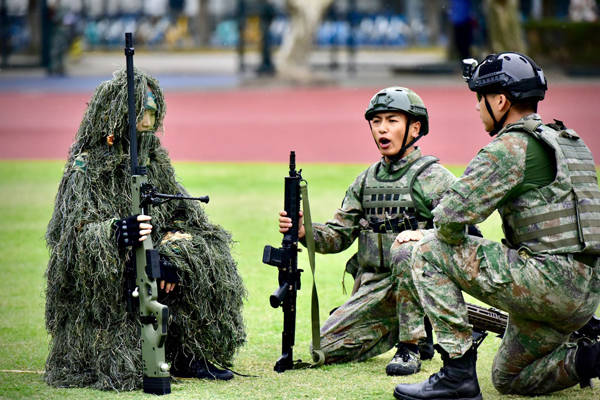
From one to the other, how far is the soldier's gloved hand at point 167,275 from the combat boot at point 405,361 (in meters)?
1.26

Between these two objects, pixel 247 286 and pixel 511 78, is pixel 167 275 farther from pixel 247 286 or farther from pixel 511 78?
pixel 247 286

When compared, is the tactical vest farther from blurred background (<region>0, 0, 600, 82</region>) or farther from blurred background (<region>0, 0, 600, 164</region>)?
blurred background (<region>0, 0, 600, 82</region>)

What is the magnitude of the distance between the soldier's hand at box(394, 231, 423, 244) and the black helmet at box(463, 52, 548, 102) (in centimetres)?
91

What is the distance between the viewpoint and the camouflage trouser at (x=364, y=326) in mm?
6188

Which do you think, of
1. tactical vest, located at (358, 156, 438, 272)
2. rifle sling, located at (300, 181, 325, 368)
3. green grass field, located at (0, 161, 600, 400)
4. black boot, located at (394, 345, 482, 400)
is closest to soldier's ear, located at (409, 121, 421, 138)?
tactical vest, located at (358, 156, 438, 272)

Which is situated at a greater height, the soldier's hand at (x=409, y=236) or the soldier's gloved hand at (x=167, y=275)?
the soldier's hand at (x=409, y=236)

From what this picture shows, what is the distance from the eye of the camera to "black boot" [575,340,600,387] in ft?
16.8

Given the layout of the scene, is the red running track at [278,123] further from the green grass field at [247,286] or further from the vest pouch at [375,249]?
the vest pouch at [375,249]

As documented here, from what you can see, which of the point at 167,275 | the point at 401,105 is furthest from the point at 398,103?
the point at 167,275

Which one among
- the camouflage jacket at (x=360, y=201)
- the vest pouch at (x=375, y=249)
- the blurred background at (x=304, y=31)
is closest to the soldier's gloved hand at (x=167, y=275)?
the camouflage jacket at (x=360, y=201)

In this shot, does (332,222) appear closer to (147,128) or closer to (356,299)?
(356,299)

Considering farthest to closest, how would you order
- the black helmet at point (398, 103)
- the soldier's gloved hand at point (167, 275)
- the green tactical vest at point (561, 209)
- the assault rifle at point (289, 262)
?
1. the black helmet at point (398, 103)
2. the assault rifle at point (289, 262)
3. the soldier's gloved hand at point (167, 275)
4. the green tactical vest at point (561, 209)

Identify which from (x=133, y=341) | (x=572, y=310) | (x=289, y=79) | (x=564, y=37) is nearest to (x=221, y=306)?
(x=133, y=341)

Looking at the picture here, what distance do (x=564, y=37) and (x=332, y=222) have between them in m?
25.0
